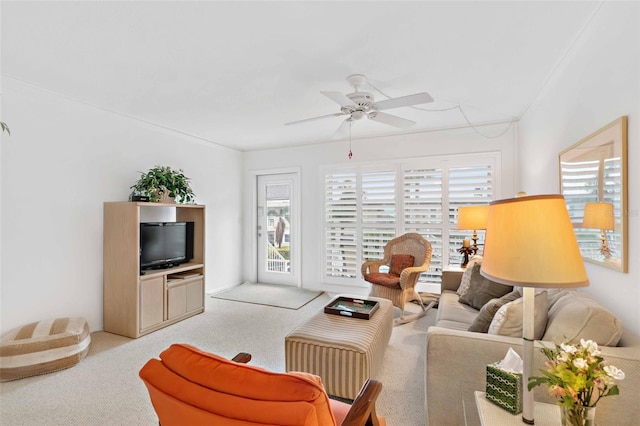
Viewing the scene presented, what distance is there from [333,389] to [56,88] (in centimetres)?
362

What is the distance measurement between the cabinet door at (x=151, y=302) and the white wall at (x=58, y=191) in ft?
1.94

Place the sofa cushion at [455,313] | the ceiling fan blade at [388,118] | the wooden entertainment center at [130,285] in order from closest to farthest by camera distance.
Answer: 1. the sofa cushion at [455,313]
2. the ceiling fan blade at [388,118]
3. the wooden entertainment center at [130,285]

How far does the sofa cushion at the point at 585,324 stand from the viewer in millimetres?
1406

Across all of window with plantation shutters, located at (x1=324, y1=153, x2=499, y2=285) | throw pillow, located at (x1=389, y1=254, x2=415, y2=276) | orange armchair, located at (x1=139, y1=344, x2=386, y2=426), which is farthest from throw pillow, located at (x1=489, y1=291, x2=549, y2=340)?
window with plantation shutters, located at (x1=324, y1=153, x2=499, y2=285)

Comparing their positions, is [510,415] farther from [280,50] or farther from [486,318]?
[280,50]

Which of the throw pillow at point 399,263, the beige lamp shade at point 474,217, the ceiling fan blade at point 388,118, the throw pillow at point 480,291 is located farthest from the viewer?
the throw pillow at point 399,263

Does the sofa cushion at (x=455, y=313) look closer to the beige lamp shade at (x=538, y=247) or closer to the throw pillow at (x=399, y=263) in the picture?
the throw pillow at (x=399, y=263)

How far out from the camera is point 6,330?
2727 millimetres

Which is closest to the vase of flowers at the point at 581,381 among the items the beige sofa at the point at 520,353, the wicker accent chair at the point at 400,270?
the beige sofa at the point at 520,353

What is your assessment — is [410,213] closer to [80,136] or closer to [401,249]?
[401,249]

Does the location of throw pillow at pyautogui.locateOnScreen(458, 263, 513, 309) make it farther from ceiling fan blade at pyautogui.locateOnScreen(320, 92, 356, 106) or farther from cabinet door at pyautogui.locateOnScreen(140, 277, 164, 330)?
cabinet door at pyautogui.locateOnScreen(140, 277, 164, 330)

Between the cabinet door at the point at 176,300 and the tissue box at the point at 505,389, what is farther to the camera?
the cabinet door at the point at 176,300

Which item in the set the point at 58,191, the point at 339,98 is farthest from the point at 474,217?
the point at 58,191

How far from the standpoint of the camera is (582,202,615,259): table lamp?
5.54ft
